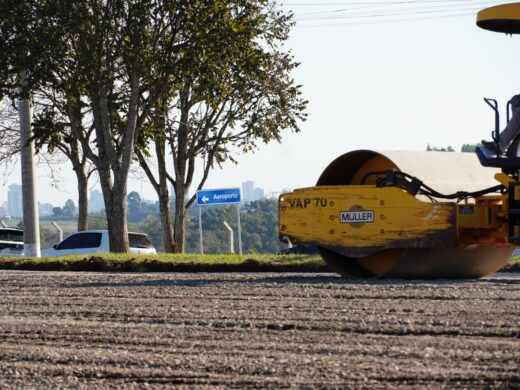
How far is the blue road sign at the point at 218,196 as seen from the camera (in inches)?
1507

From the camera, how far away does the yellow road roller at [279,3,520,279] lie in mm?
14602

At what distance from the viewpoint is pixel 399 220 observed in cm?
1496

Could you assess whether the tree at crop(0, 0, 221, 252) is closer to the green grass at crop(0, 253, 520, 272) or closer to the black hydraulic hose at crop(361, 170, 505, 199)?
the green grass at crop(0, 253, 520, 272)

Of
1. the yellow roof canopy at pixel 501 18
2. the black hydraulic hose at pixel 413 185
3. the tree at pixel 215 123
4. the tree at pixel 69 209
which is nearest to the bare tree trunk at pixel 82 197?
the tree at pixel 215 123

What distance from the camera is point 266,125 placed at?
1505 inches

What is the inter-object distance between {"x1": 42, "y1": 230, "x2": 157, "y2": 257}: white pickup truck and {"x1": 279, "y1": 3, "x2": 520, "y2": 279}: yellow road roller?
60.4ft

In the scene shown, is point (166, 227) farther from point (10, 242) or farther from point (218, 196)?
point (10, 242)

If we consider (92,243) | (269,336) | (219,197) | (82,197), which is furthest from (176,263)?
(82,197)

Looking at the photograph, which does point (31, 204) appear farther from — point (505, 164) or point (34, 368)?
point (34, 368)

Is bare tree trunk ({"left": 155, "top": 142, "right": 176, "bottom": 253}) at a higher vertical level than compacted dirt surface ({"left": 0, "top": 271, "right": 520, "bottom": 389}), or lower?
higher

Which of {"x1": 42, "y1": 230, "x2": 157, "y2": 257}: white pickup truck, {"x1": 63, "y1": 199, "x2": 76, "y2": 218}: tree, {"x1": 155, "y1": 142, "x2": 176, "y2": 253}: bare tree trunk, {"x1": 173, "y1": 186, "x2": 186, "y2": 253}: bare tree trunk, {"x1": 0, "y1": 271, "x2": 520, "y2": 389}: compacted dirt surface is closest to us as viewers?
{"x1": 0, "y1": 271, "x2": 520, "y2": 389}: compacted dirt surface

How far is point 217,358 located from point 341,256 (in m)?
8.04

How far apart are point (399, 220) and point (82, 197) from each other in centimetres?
2753

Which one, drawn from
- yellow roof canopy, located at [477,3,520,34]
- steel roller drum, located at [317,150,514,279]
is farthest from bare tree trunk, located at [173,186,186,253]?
yellow roof canopy, located at [477,3,520,34]
